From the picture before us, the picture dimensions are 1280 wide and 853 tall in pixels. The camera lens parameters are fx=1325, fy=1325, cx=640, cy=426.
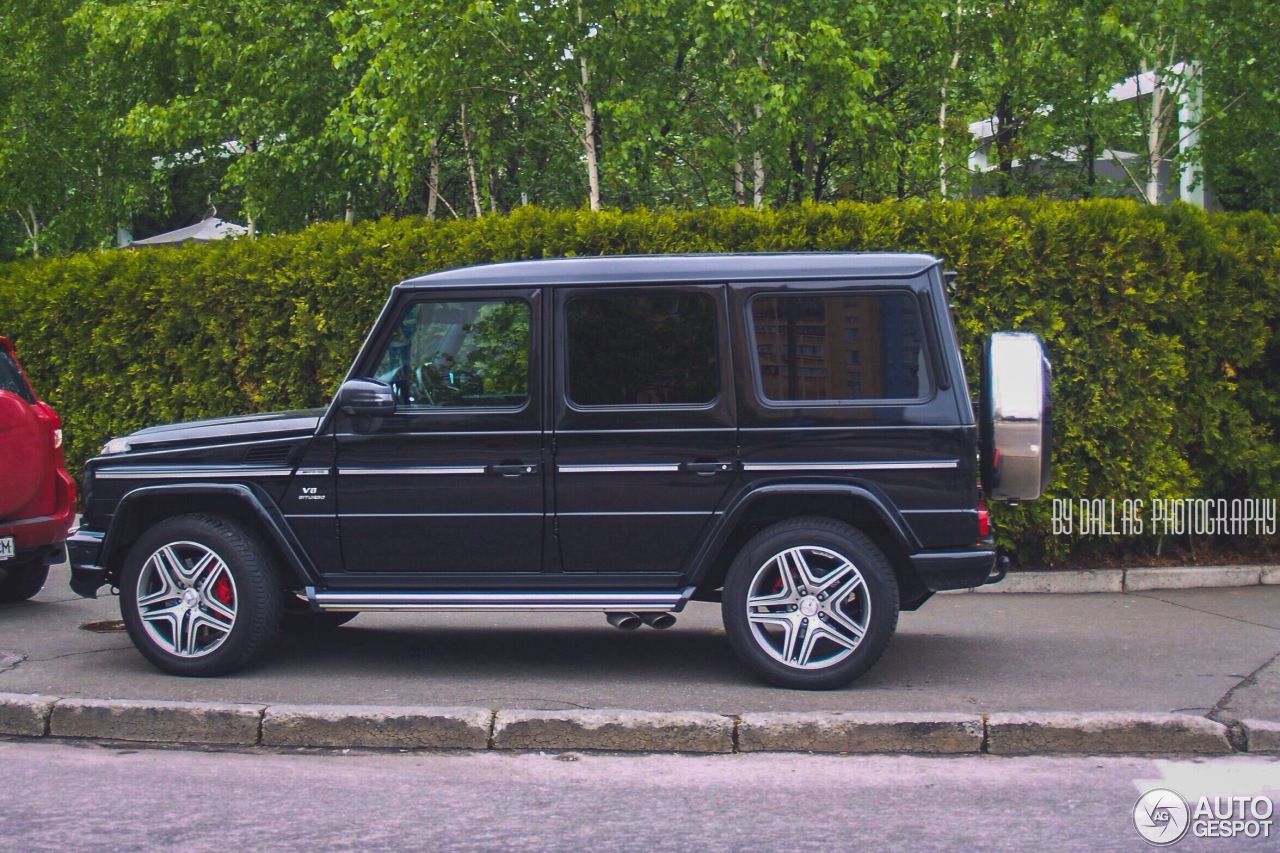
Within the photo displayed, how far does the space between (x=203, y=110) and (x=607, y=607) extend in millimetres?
15662

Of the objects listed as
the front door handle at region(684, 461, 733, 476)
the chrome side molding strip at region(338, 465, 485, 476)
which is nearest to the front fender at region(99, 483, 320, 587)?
the chrome side molding strip at region(338, 465, 485, 476)

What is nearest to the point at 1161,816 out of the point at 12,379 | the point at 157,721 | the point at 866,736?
the point at 866,736

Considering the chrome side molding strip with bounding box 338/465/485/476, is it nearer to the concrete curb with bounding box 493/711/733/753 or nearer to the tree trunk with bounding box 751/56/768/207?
the concrete curb with bounding box 493/711/733/753

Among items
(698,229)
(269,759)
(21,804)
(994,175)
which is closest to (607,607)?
(269,759)

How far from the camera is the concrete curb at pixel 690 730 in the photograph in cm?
555

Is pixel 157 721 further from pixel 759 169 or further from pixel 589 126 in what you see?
pixel 759 169

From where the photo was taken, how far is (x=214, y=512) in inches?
264

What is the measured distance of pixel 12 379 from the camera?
8.75 m

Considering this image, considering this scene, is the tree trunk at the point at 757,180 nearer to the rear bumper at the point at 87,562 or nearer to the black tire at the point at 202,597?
the black tire at the point at 202,597

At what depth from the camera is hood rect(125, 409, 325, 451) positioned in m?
6.60

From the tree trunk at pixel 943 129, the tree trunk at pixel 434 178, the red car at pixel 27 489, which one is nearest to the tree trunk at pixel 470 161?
the tree trunk at pixel 434 178

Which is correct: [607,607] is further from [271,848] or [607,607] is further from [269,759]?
[271,848]

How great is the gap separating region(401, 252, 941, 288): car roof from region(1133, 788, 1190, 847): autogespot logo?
2.54 metres

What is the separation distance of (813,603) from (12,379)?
5.68 metres
